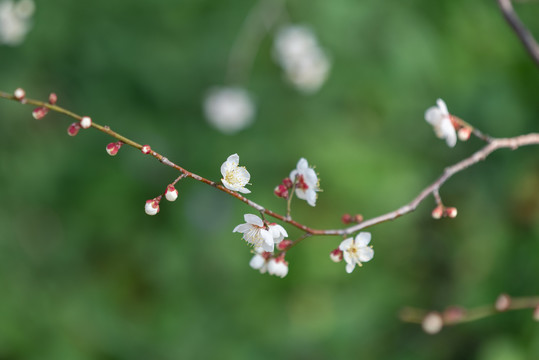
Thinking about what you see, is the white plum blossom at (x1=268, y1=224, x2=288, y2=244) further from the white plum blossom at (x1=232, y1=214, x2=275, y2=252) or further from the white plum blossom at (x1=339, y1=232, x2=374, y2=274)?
the white plum blossom at (x1=339, y1=232, x2=374, y2=274)

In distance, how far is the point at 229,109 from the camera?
3324 millimetres

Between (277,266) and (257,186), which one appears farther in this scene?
(257,186)

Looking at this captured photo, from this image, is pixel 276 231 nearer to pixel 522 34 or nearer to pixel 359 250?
pixel 359 250

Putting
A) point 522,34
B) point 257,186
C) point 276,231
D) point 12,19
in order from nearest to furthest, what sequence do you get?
point 276,231 < point 522,34 < point 12,19 < point 257,186

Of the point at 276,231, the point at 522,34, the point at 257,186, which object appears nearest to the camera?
the point at 276,231

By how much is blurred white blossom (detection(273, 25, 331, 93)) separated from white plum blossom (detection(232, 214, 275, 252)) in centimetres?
195

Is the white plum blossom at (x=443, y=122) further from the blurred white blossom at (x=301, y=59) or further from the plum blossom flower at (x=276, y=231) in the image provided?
the blurred white blossom at (x=301, y=59)

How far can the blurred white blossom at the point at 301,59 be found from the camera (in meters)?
3.29

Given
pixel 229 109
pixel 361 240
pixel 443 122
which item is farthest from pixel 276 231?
pixel 229 109

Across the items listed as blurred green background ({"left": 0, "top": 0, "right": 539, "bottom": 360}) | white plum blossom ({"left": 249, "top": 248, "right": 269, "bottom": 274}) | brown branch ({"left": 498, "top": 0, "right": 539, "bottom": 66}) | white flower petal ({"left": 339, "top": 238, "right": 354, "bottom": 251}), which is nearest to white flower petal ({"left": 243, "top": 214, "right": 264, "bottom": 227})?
white plum blossom ({"left": 249, "top": 248, "right": 269, "bottom": 274})

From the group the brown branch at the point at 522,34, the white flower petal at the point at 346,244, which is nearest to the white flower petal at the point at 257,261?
the white flower petal at the point at 346,244

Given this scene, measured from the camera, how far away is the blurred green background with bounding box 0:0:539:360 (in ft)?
10.6

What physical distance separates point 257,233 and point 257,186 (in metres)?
1.80

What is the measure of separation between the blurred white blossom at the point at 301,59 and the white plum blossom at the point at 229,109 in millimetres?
327
